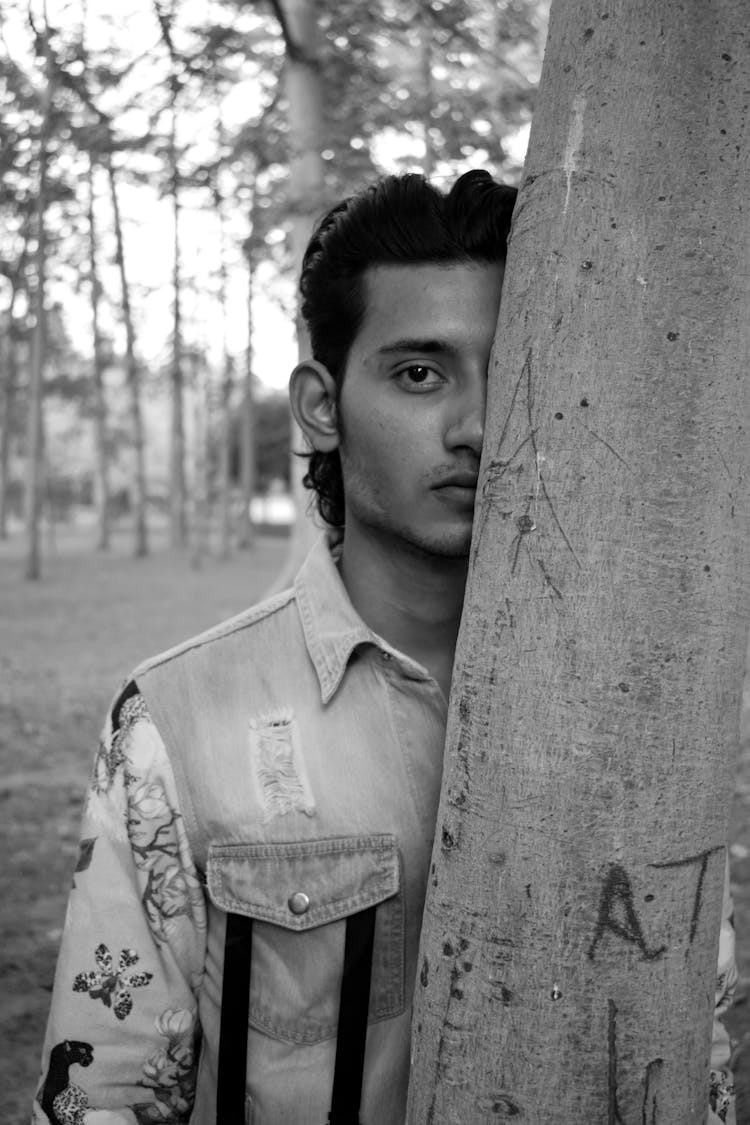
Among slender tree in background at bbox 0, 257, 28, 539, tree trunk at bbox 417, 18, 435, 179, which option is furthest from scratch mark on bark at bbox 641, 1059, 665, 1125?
slender tree in background at bbox 0, 257, 28, 539

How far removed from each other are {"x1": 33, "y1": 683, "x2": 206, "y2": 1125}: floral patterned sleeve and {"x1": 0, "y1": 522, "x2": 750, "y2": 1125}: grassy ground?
246cm

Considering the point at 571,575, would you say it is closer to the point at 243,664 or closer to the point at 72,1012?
the point at 243,664

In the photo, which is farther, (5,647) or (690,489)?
(5,647)

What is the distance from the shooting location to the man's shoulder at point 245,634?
2005 millimetres

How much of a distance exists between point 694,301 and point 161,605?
18223 millimetres

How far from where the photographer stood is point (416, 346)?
1.94 metres

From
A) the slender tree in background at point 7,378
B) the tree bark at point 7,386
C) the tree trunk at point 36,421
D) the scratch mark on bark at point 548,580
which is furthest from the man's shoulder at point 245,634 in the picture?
the tree bark at point 7,386

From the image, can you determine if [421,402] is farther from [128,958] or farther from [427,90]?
[427,90]

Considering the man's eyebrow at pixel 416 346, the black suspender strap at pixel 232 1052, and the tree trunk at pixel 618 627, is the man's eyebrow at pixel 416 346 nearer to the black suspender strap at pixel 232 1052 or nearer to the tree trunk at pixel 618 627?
the tree trunk at pixel 618 627

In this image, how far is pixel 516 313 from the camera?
149 cm

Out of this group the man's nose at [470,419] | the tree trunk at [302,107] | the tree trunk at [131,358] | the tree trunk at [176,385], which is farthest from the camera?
the tree trunk at [131,358]

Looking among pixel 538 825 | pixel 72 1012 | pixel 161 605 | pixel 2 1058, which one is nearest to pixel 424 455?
pixel 538 825

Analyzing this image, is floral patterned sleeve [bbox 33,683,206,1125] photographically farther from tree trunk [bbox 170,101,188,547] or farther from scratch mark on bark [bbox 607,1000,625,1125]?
tree trunk [bbox 170,101,188,547]

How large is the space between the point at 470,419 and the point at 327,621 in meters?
0.51
